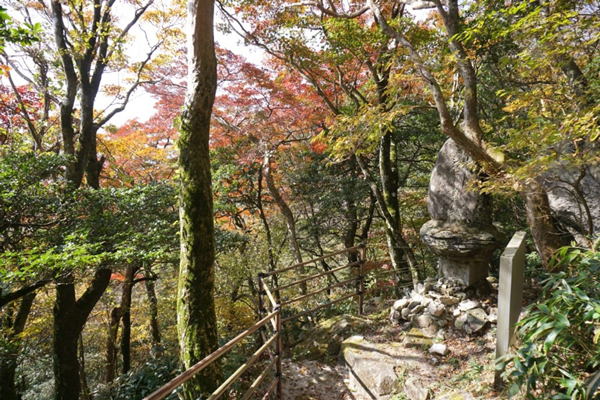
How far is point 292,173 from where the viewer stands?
10188mm

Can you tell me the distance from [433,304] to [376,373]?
144cm

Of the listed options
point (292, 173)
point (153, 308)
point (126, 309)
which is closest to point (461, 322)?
point (292, 173)

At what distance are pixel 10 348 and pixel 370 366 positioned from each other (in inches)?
226

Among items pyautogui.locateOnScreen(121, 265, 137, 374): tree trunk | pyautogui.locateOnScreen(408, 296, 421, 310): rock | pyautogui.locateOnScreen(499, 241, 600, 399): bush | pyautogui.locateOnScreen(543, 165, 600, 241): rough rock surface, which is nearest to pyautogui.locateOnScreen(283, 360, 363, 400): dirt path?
pyautogui.locateOnScreen(408, 296, 421, 310): rock

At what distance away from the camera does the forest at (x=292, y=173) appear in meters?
3.32

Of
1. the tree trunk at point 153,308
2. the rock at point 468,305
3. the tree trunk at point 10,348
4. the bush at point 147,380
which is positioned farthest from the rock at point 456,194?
the tree trunk at point 153,308

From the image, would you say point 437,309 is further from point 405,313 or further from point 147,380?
point 147,380

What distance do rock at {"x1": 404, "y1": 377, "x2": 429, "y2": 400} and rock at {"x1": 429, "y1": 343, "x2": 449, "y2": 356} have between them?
1.76ft

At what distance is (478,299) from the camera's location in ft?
15.7

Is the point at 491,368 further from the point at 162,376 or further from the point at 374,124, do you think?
the point at 162,376

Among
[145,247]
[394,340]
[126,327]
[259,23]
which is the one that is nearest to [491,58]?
[259,23]

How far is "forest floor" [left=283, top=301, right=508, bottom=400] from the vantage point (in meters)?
3.43

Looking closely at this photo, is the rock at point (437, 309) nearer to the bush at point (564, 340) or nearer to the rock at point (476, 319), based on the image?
the rock at point (476, 319)

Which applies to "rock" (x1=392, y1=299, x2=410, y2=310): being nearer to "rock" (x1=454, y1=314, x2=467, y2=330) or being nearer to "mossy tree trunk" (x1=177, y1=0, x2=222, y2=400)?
"rock" (x1=454, y1=314, x2=467, y2=330)
